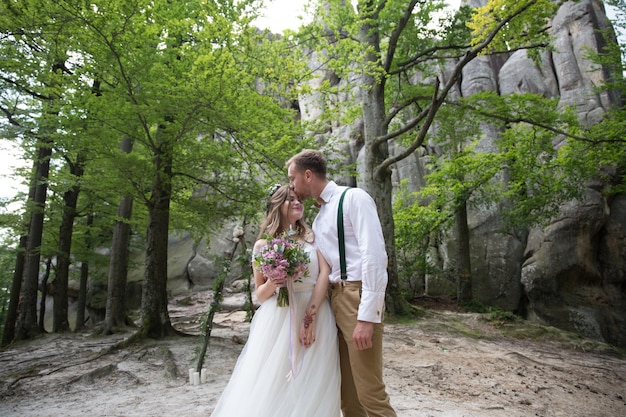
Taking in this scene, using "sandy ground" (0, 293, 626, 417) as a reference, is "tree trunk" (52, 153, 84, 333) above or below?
above

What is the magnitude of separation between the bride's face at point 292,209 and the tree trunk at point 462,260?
1199 cm

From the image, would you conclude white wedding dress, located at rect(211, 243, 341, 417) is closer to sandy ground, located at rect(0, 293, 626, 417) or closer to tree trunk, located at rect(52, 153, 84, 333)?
sandy ground, located at rect(0, 293, 626, 417)

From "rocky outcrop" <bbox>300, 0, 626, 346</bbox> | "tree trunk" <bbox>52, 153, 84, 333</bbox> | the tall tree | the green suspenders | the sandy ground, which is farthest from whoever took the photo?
"rocky outcrop" <bbox>300, 0, 626, 346</bbox>

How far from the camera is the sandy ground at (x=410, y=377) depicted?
4.51 m

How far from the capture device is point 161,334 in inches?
339

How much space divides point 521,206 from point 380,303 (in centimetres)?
1242

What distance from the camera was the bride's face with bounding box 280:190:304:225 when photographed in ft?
8.84

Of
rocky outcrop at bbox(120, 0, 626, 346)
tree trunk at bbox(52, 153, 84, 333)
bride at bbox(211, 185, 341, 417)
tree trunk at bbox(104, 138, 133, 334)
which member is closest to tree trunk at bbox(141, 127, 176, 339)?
tree trunk at bbox(104, 138, 133, 334)

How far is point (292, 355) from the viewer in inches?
94.1

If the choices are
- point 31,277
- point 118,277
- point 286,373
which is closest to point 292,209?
point 286,373

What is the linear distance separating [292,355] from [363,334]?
1.63 ft

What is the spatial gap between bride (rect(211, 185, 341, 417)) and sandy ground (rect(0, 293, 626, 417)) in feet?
6.74

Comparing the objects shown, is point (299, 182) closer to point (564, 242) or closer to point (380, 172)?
point (380, 172)

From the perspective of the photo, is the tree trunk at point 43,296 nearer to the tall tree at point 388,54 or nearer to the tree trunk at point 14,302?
the tree trunk at point 14,302
